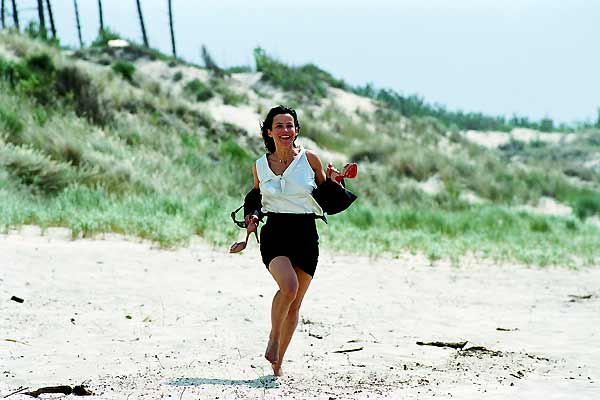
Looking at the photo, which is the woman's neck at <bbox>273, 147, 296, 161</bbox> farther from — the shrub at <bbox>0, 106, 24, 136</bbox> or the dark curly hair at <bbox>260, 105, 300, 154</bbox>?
the shrub at <bbox>0, 106, 24, 136</bbox>

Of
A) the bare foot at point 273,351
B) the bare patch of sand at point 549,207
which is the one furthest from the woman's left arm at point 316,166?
the bare patch of sand at point 549,207

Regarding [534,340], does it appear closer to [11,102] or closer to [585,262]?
[585,262]

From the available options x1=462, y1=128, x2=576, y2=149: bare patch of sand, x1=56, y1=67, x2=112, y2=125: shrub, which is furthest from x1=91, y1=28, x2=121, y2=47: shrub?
x1=462, y1=128, x2=576, y2=149: bare patch of sand

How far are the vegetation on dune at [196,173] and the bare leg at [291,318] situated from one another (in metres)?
5.66

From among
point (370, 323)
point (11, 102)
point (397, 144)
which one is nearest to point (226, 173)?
point (11, 102)

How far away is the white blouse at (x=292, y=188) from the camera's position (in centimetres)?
556

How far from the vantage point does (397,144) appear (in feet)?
98.3

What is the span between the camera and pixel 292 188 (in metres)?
5.57

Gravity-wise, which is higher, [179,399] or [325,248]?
[179,399]

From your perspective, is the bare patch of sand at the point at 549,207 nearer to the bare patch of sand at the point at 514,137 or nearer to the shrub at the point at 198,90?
the shrub at the point at 198,90

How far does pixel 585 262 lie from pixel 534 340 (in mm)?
6860

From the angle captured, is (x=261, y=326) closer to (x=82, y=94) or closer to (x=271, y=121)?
(x=271, y=121)

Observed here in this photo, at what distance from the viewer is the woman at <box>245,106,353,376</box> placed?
552cm

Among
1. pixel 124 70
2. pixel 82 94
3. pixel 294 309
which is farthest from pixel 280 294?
pixel 124 70
